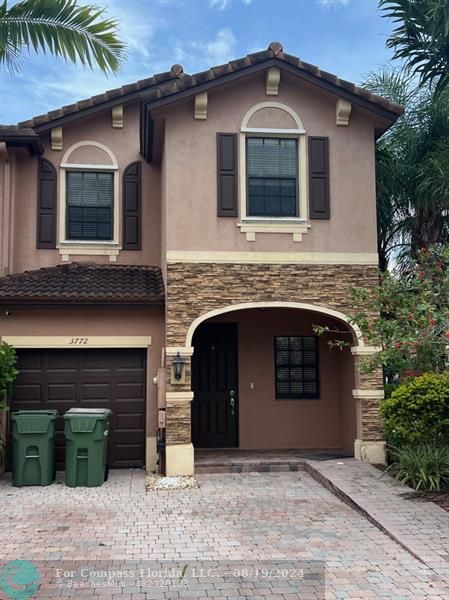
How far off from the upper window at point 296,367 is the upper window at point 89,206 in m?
4.44

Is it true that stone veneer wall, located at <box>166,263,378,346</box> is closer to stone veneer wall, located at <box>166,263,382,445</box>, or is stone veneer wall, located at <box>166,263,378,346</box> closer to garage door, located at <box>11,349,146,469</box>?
stone veneer wall, located at <box>166,263,382,445</box>

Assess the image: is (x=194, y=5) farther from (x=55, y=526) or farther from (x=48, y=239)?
(x=55, y=526)

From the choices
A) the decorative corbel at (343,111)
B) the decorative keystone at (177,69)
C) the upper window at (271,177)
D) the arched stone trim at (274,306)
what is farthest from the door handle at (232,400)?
the decorative keystone at (177,69)

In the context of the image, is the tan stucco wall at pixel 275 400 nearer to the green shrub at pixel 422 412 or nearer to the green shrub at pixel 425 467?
the green shrub at pixel 422 412

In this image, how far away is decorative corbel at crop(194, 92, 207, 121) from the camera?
37.2 feet

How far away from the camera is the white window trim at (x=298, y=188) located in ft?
37.9

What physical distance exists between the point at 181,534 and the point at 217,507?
4.39ft

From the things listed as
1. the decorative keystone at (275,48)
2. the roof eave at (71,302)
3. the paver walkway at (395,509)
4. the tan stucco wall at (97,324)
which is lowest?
the paver walkway at (395,509)

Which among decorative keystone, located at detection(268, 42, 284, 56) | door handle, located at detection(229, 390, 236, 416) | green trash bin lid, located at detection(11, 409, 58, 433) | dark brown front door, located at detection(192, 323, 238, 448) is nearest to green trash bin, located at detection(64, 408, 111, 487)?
green trash bin lid, located at detection(11, 409, 58, 433)

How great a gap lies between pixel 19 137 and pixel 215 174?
4072 millimetres

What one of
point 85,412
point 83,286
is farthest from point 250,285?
point 85,412

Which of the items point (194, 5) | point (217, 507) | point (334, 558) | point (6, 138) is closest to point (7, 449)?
point (217, 507)

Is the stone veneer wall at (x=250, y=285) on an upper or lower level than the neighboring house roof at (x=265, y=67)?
lower

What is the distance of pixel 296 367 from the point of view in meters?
13.2
